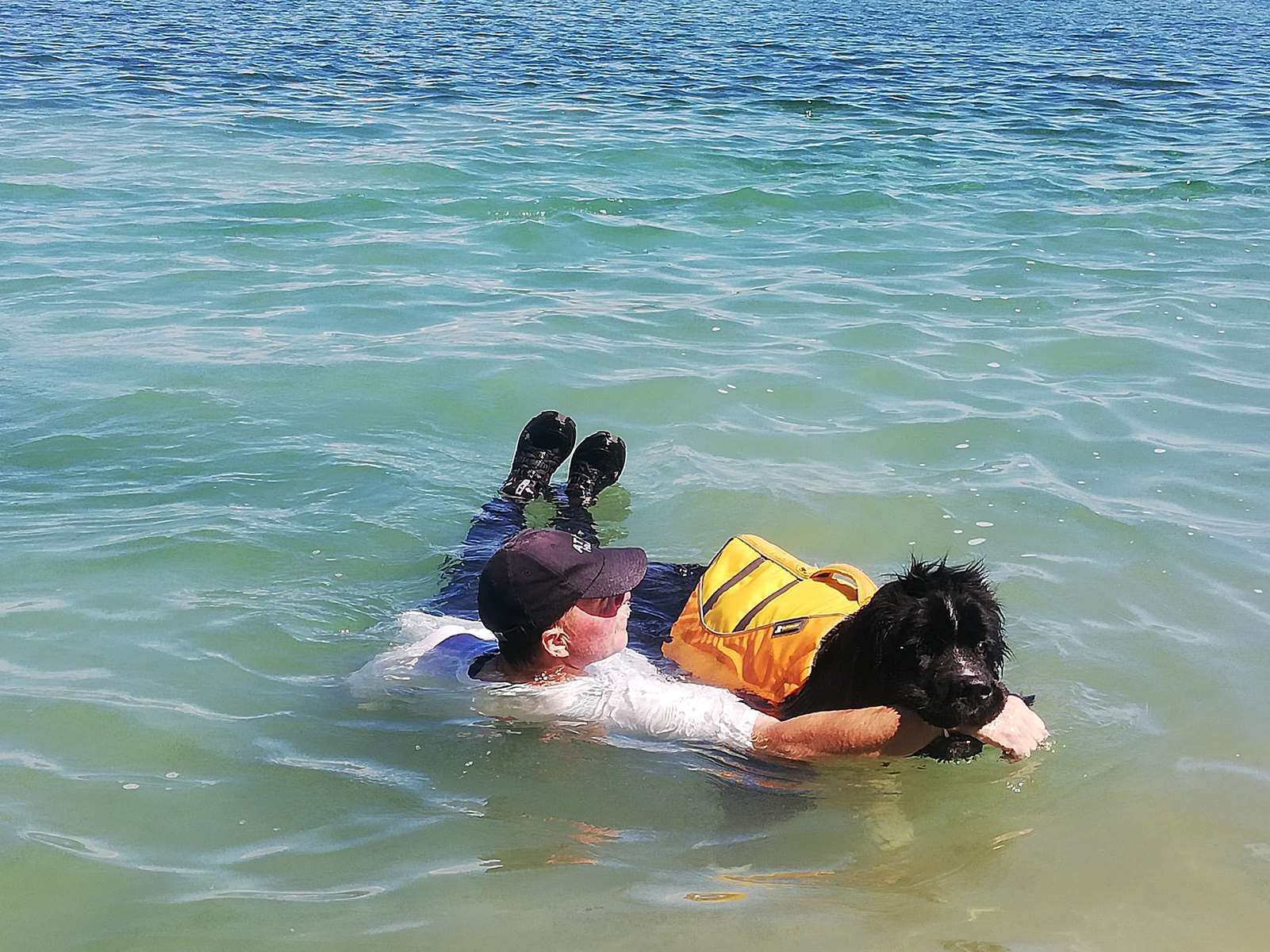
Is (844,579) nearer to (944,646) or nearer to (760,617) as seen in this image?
(760,617)

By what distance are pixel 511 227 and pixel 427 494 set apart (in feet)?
16.1

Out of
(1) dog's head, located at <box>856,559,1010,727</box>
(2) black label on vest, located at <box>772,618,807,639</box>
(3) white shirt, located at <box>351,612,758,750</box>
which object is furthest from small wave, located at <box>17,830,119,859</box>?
(1) dog's head, located at <box>856,559,1010,727</box>

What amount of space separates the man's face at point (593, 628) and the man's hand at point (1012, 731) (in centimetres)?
111

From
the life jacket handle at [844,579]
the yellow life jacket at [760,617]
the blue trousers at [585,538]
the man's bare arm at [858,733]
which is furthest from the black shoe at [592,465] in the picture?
the man's bare arm at [858,733]

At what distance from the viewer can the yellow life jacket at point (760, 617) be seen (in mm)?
3848

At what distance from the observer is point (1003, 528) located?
544cm

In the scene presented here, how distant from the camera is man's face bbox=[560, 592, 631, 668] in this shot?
3.78m

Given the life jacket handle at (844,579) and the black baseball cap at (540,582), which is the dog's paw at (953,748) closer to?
the life jacket handle at (844,579)

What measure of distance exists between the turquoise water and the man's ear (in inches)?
10.1

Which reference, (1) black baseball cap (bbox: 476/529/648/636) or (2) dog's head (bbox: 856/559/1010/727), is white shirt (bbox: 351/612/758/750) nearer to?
(1) black baseball cap (bbox: 476/529/648/636)

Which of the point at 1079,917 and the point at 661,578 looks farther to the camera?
the point at 661,578

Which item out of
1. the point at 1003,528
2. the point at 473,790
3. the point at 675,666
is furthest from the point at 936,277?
the point at 473,790

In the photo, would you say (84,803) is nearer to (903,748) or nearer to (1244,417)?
(903,748)

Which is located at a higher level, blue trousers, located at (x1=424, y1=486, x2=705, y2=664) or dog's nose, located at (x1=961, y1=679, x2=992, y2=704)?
dog's nose, located at (x1=961, y1=679, x2=992, y2=704)
